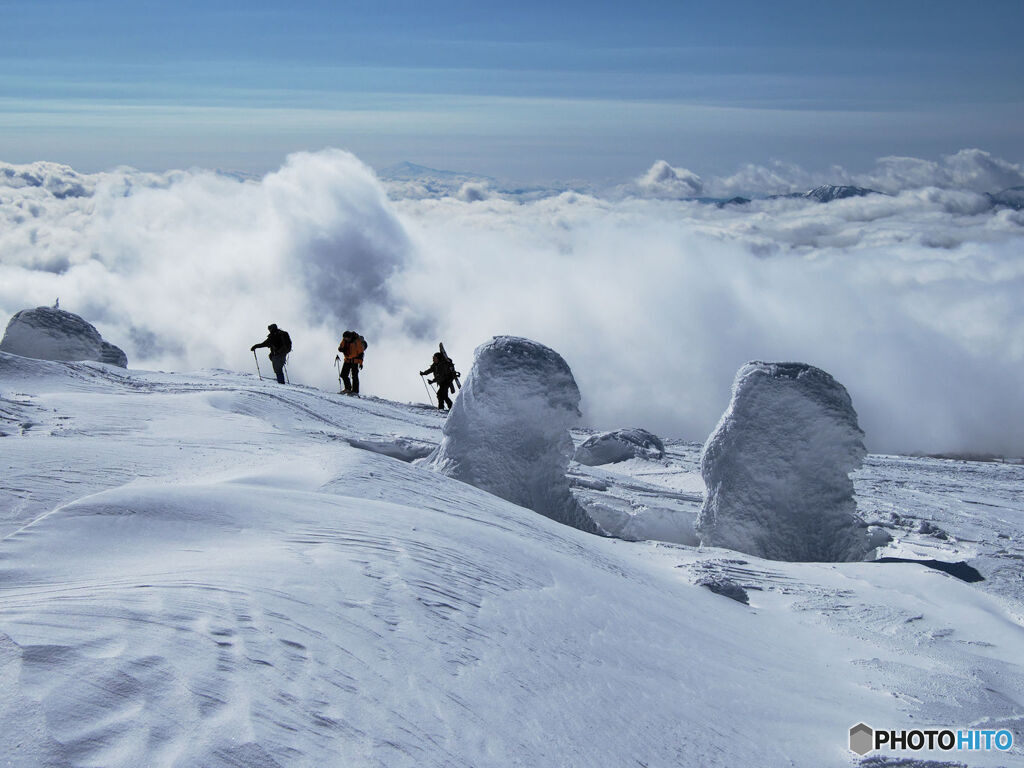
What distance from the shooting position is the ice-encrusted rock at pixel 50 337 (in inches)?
597

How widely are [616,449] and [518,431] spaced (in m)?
5.52

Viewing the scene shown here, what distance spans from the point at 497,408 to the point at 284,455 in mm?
2849

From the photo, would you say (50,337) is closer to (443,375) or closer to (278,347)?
(278,347)

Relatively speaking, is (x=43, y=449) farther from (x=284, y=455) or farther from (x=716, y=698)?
(x=716, y=698)

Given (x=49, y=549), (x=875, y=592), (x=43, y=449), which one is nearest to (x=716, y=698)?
(x=49, y=549)

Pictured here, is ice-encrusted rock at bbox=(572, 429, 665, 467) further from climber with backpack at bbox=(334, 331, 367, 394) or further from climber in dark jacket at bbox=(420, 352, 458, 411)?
climber with backpack at bbox=(334, 331, 367, 394)

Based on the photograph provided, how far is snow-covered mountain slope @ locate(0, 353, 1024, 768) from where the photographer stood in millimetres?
2379

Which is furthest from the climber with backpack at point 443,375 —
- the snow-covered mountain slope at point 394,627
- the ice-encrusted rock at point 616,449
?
the snow-covered mountain slope at point 394,627

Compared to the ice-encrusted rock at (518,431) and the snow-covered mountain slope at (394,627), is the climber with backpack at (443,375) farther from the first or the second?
the snow-covered mountain slope at (394,627)

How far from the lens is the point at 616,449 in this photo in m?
14.3

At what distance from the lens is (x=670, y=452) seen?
1576cm

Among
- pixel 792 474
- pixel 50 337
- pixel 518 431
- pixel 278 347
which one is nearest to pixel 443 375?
pixel 278 347

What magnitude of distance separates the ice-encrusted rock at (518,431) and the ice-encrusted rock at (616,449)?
199 inches

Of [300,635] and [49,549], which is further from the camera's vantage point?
[49,549]
